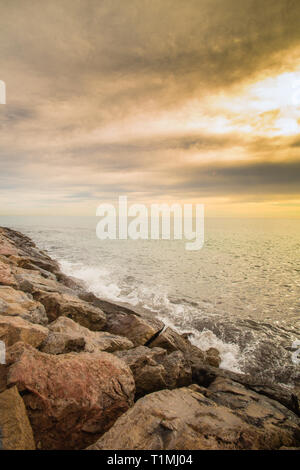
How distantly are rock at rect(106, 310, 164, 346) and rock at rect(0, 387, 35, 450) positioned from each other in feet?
16.1

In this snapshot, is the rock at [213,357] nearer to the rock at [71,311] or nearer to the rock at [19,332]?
the rock at [71,311]

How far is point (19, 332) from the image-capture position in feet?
17.7

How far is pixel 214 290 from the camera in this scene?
19.9m

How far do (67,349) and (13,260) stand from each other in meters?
11.7

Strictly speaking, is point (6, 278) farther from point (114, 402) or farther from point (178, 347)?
point (178, 347)

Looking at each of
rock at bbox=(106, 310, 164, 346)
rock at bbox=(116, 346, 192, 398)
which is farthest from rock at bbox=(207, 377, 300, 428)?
rock at bbox=(106, 310, 164, 346)

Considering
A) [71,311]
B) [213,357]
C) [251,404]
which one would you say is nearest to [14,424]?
[251,404]

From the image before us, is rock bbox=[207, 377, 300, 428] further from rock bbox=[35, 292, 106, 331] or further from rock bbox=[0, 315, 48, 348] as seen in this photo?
rock bbox=[35, 292, 106, 331]

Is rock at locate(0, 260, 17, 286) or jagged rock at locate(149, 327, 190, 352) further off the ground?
rock at locate(0, 260, 17, 286)

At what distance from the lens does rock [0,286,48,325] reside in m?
6.49

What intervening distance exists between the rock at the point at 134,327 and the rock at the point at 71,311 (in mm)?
520

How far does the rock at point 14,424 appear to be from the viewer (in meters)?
3.23

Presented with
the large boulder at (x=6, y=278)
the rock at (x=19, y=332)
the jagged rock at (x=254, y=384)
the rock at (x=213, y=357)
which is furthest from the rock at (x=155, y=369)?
the large boulder at (x=6, y=278)

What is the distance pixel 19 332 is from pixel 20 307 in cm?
174
